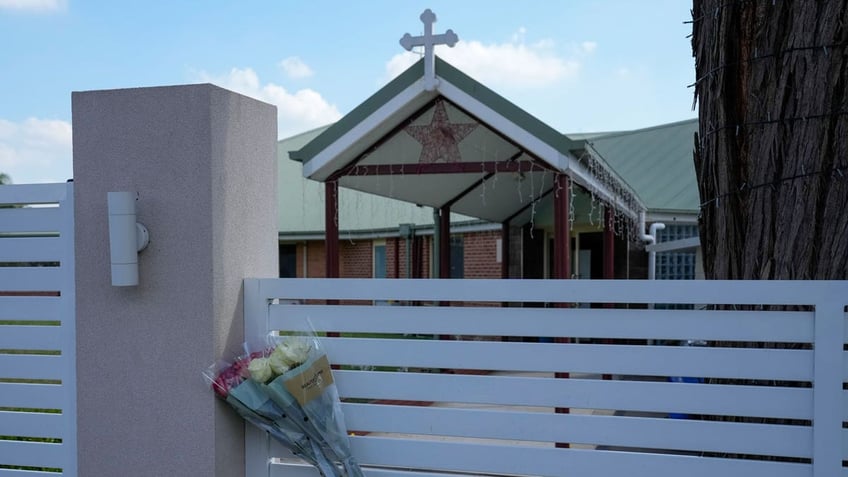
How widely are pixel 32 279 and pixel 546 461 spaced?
238cm

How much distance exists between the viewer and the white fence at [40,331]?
3.19m

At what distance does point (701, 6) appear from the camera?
10.6 ft

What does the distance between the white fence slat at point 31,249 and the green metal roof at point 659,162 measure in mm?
12691

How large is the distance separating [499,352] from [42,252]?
2.09 m

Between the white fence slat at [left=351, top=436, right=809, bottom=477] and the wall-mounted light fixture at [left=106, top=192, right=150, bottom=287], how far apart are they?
1156 millimetres

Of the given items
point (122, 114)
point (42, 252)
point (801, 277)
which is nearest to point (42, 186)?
point (42, 252)

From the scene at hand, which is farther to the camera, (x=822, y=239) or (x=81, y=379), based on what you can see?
(x=81, y=379)

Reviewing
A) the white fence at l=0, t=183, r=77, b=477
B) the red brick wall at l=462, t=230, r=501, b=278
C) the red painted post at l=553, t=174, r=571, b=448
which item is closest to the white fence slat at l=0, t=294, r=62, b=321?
the white fence at l=0, t=183, r=77, b=477

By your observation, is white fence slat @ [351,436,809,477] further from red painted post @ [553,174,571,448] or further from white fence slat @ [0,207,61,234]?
red painted post @ [553,174,571,448]

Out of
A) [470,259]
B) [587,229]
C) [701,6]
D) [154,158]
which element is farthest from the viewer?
[470,259]

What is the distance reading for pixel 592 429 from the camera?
2801 millimetres

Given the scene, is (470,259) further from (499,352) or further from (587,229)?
(499,352)

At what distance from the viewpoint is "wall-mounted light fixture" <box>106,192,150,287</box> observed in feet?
9.52

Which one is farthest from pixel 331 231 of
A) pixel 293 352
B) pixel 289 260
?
pixel 289 260
